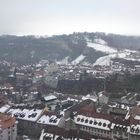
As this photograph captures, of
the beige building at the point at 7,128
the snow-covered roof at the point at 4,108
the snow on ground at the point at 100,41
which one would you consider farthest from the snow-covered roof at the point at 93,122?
the snow on ground at the point at 100,41

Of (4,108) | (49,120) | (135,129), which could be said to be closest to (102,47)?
(4,108)

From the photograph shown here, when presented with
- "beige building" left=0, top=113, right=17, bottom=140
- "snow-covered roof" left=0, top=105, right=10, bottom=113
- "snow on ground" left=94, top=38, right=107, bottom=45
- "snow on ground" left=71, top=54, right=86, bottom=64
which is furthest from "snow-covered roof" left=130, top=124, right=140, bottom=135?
"snow on ground" left=94, top=38, right=107, bottom=45

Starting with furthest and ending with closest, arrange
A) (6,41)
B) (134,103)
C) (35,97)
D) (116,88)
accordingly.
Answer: (6,41), (116,88), (35,97), (134,103)

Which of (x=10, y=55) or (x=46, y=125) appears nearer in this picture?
(x=46, y=125)

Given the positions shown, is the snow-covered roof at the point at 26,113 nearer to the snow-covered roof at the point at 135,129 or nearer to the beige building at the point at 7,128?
the beige building at the point at 7,128

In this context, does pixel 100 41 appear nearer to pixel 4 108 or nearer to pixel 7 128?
pixel 4 108

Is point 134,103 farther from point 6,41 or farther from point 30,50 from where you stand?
point 6,41

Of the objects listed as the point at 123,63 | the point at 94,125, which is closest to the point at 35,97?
the point at 94,125
